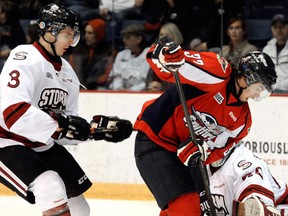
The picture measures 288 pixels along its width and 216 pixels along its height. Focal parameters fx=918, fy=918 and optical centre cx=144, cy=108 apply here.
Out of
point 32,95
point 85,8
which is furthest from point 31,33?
point 32,95

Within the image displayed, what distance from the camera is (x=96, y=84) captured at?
6.68m

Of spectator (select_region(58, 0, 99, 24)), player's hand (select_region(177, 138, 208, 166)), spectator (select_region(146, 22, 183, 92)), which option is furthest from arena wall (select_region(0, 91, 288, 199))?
player's hand (select_region(177, 138, 208, 166))

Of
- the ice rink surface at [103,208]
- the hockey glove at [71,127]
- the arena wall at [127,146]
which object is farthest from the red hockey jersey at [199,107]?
the arena wall at [127,146]

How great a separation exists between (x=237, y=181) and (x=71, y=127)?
0.88 m

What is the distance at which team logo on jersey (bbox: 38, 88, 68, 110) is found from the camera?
4.32m

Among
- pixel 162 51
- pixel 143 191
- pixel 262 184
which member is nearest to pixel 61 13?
pixel 162 51

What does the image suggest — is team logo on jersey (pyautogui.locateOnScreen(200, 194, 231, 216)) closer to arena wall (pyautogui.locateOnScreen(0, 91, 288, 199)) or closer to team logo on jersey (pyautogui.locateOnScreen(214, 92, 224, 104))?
team logo on jersey (pyautogui.locateOnScreen(214, 92, 224, 104))

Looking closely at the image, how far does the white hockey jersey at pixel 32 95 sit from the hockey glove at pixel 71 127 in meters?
0.04

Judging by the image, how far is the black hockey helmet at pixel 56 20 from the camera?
4.39 metres

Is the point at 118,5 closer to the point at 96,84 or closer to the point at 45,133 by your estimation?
the point at 96,84

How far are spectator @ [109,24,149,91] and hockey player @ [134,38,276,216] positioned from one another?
2.28 meters

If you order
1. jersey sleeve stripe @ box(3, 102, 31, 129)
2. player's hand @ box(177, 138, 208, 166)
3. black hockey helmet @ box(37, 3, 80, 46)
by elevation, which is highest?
black hockey helmet @ box(37, 3, 80, 46)

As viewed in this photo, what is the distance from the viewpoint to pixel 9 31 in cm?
688

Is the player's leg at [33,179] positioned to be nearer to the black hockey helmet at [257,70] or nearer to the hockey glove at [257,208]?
the hockey glove at [257,208]
